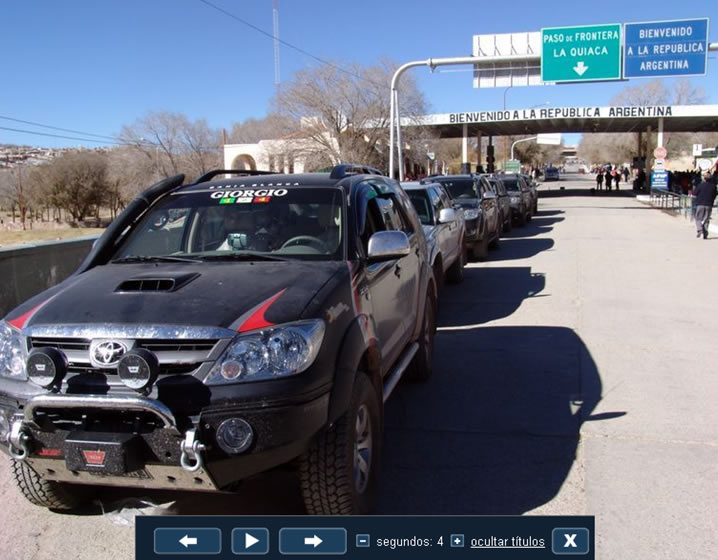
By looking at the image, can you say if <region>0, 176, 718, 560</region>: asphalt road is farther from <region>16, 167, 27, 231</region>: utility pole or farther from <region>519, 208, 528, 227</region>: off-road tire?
<region>16, 167, 27, 231</region>: utility pole

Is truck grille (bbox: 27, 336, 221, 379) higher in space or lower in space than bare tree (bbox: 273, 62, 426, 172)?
lower

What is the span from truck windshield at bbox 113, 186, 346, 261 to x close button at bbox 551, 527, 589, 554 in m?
2.01

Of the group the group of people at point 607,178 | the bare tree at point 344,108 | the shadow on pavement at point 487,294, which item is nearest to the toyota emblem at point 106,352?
the shadow on pavement at point 487,294

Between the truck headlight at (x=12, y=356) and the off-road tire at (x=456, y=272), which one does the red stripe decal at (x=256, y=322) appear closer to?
the truck headlight at (x=12, y=356)

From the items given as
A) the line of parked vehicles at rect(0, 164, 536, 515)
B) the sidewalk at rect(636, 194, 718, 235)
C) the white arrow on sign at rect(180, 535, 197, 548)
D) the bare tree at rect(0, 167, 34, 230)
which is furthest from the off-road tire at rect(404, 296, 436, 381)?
the bare tree at rect(0, 167, 34, 230)

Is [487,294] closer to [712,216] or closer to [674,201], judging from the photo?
[712,216]

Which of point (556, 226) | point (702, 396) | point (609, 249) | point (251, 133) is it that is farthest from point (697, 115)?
point (251, 133)

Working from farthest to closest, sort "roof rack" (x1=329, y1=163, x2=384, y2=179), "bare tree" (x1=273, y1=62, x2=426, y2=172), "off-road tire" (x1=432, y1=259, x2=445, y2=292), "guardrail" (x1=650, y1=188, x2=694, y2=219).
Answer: "bare tree" (x1=273, y1=62, x2=426, y2=172), "guardrail" (x1=650, y1=188, x2=694, y2=219), "off-road tire" (x1=432, y1=259, x2=445, y2=292), "roof rack" (x1=329, y1=163, x2=384, y2=179)

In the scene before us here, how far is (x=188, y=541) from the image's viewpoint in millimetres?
3098

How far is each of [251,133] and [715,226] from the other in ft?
272

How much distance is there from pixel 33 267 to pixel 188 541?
6.21 meters

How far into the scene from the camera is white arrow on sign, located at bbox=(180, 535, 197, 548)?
3.09 metres

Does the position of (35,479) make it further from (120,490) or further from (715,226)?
(715,226)

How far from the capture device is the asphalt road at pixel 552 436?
3.89 metres
